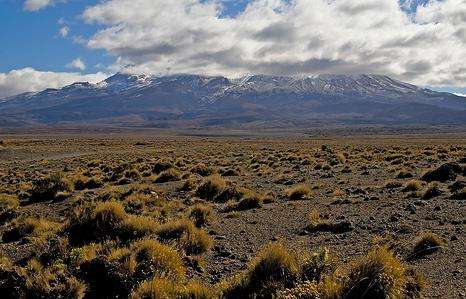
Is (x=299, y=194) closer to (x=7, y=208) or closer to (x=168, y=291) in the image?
(x=7, y=208)

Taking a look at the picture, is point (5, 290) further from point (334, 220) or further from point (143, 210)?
point (334, 220)

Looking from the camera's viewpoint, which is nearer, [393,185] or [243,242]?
[243,242]

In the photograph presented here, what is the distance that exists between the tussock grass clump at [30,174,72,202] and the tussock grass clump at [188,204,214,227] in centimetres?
881

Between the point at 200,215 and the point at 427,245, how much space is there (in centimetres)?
683

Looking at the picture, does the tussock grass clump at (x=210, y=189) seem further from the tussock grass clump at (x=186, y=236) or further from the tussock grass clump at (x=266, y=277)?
the tussock grass clump at (x=266, y=277)

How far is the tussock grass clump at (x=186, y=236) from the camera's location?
11266 mm

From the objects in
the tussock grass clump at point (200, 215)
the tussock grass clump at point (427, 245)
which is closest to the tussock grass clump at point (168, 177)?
the tussock grass clump at point (200, 215)

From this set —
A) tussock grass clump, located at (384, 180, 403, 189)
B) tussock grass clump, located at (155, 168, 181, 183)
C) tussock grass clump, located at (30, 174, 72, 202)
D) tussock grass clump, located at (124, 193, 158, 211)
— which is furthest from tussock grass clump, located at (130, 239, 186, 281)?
tussock grass clump, located at (155, 168, 181, 183)

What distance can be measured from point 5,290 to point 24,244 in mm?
4074

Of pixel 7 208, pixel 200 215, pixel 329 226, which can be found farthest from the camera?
pixel 7 208

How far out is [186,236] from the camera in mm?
11453

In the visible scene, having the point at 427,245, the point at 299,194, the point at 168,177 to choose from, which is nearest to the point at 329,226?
the point at 427,245

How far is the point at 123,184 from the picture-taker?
25766mm

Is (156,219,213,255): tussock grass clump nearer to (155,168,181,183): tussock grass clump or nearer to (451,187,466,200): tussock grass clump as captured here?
(451,187,466,200): tussock grass clump
